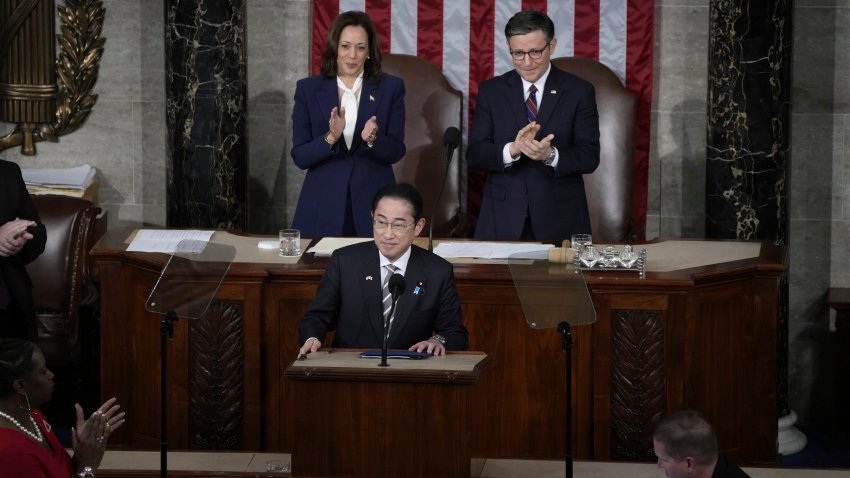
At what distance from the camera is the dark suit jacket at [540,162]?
711 cm

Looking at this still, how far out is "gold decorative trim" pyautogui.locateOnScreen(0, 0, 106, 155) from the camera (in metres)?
8.84

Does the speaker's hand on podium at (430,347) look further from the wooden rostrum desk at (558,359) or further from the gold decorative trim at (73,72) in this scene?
the gold decorative trim at (73,72)

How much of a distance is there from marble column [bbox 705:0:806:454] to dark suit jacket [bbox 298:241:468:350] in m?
3.07

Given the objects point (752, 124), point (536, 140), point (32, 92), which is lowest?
point (536, 140)

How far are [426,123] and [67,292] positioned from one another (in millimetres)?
2305

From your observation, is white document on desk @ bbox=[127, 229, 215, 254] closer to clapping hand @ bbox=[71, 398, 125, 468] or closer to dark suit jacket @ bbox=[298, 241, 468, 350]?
dark suit jacket @ bbox=[298, 241, 468, 350]

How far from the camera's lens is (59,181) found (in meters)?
8.60

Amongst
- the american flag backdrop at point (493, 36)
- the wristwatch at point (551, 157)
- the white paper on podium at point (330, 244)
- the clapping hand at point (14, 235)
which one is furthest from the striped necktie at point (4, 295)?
the american flag backdrop at point (493, 36)

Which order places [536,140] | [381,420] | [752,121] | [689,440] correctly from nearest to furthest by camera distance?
[689,440] < [381,420] < [536,140] < [752,121]

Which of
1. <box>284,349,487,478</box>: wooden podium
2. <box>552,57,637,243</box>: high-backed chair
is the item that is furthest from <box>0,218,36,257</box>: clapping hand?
<box>552,57,637,243</box>: high-backed chair

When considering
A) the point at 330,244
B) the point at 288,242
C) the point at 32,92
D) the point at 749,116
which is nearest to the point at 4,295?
the point at 288,242

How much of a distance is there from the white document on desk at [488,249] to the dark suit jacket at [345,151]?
0.56m

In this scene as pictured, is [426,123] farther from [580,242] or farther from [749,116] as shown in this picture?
[580,242]

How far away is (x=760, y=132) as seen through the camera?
8.00 metres
